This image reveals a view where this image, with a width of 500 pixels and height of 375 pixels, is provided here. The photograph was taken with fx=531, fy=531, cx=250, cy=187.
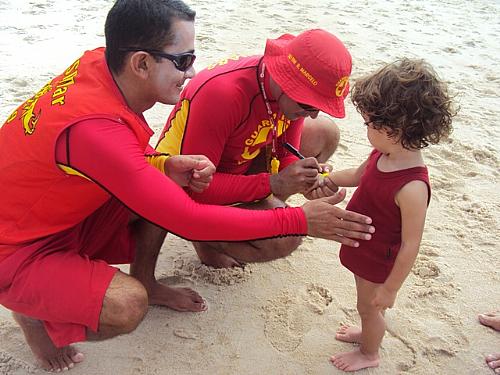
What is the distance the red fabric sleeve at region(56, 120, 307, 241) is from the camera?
1702 mm

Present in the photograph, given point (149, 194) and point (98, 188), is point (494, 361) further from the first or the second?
point (98, 188)

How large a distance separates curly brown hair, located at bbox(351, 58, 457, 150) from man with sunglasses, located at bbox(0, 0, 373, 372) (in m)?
0.37

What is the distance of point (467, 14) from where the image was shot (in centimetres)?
713

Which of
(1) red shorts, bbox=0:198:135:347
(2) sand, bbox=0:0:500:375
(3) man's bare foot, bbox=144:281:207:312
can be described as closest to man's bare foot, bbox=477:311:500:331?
(2) sand, bbox=0:0:500:375

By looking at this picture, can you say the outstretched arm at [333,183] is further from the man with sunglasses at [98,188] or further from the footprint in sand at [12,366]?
the footprint in sand at [12,366]

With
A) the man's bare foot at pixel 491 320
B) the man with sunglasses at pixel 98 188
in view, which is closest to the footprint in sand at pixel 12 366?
the man with sunglasses at pixel 98 188

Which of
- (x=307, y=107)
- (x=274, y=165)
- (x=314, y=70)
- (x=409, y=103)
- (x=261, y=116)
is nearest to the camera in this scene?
(x=409, y=103)

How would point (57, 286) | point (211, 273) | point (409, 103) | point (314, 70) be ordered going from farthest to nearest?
point (211, 273) < point (314, 70) < point (57, 286) < point (409, 103)

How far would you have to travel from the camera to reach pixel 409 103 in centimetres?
176

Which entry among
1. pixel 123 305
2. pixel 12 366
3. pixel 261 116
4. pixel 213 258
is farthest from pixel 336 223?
pixel 12 366

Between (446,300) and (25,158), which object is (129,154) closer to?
(25,158)

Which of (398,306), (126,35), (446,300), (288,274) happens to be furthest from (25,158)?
(446,300)

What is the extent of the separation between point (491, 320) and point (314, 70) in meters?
1.40

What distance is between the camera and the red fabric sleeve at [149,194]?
1.70 metres
